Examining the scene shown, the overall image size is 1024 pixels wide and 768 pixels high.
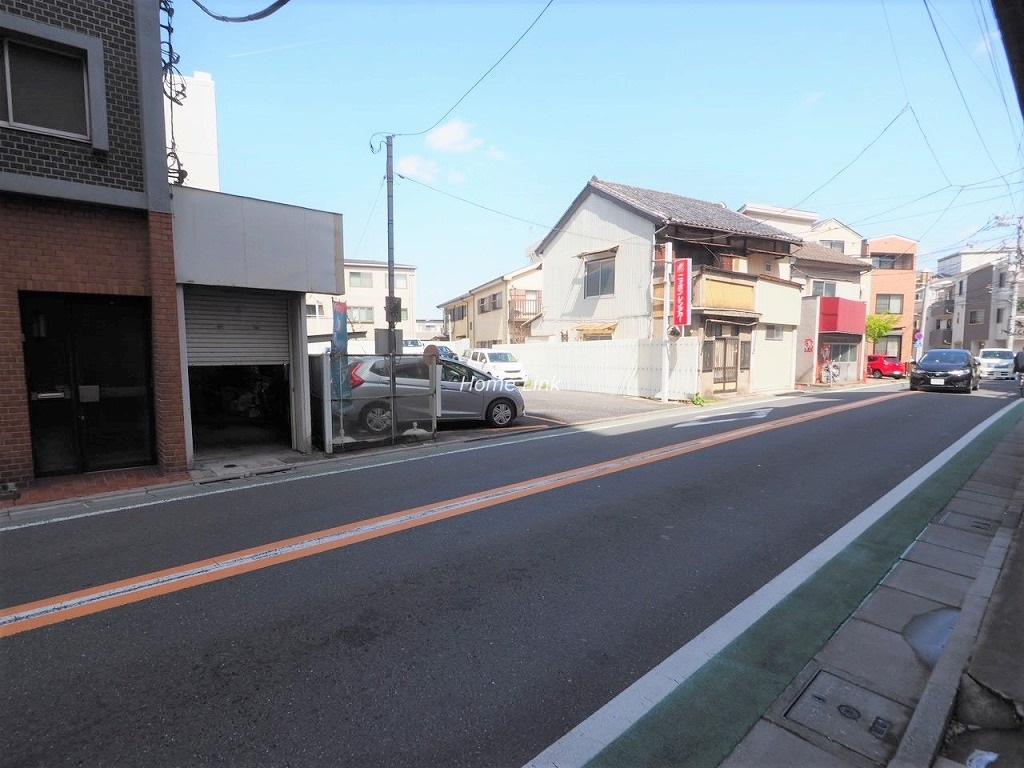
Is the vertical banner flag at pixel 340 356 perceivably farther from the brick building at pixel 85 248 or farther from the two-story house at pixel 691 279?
the two-story house at pixel 691 279

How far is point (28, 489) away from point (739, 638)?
27.4 feet

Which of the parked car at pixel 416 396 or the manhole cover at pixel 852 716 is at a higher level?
the parked car at pixel 416 396

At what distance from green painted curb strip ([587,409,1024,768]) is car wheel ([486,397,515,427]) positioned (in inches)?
311

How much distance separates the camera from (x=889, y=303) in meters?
39.9

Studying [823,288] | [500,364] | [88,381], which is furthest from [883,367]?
[88,381]

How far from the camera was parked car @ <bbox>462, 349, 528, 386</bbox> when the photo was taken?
2261cm

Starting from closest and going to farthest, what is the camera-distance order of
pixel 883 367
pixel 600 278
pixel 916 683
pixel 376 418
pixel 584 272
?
pixel 916 683, pixel 376 418, pixel 600 278, pixel 584 272, pixel 883 367

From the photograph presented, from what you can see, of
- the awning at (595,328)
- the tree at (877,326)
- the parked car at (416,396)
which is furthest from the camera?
the tree at (877,326)

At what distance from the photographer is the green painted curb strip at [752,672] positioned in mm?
2385

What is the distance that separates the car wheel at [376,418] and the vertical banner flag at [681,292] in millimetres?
11944

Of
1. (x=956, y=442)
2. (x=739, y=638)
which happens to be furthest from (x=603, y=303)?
(x=739, y=638)

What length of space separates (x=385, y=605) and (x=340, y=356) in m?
6.07

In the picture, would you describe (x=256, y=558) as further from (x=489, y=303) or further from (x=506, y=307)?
(x=489, y=303)

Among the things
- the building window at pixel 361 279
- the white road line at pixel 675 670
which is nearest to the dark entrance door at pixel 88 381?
the white road line at pixel 675 670
